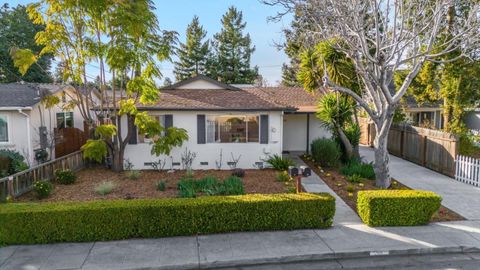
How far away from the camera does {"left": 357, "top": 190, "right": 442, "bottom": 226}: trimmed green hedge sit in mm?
7082

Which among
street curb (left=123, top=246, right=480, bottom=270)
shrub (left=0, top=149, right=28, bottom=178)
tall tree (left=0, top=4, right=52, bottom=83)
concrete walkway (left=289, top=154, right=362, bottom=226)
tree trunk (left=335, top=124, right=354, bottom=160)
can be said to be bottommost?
street curb (left=123, top=246, right=480, bottom=270)

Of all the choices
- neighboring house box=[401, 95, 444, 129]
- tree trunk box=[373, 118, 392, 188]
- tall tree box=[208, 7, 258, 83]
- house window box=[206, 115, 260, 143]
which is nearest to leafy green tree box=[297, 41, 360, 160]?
house window box=[206, 115, 260, 143]

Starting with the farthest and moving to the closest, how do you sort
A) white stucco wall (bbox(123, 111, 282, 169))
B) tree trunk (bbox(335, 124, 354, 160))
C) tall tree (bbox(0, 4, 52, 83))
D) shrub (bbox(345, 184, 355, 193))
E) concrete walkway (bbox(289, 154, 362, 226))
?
tall tree (bbox(0, 4, 52, 83)) < tree trunk (bbox(335, 124, 354, 160)) < white stucco wall (bbox(123, 111, 282, 169)) < shrub (bbox(345, 184, 355, 193)) < concrete walkway (bbox(289, 154, 362, 226))

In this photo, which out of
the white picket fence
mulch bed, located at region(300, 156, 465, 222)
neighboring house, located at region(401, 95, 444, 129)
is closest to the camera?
mulch bed, located at region(300, 156, 465, 222)

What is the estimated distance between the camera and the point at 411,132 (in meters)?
14.4

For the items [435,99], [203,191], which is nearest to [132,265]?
[203,191]

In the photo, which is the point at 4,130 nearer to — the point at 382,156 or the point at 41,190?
the point at 41,190

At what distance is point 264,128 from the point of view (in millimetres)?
12805

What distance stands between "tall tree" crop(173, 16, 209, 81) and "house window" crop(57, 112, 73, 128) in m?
21.6

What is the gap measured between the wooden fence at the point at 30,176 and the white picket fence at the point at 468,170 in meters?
14.6

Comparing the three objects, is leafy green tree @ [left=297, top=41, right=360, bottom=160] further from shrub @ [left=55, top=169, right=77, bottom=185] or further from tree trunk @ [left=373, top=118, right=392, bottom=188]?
shrub @ [left=55, top=169, right=77, bottom=185]

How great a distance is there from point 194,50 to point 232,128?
88.5ft

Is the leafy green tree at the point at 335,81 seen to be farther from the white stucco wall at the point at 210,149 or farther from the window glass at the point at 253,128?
the window glass at the point at 253,128

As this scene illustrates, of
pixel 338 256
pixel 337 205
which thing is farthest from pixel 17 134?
pixel 338 256
